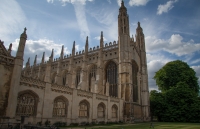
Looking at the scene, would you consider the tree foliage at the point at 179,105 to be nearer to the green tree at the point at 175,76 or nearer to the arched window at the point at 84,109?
the green tree at the point at 175,76

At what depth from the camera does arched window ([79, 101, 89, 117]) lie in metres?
19.0

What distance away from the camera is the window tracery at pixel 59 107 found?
16.1 metres

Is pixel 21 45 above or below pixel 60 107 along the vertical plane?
above

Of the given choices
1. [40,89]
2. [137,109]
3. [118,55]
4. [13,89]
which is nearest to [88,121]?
[40,89]

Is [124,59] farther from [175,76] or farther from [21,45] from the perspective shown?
[21,45]

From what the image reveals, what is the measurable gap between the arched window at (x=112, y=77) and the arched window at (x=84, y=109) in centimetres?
1487

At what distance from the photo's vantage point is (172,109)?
33094 millimetres

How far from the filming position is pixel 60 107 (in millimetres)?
16672

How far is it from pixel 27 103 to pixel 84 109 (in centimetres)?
757

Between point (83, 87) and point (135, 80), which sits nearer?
point (83, 87)

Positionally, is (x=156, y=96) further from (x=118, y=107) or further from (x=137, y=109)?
(x=118, y=107)

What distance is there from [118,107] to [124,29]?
18.2 m

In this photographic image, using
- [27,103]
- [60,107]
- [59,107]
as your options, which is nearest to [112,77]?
[60,107]

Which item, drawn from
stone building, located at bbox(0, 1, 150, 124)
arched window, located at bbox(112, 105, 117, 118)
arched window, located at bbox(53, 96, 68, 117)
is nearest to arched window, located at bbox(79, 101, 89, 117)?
stone building, located at bbox(0, 1, 150, 124)
